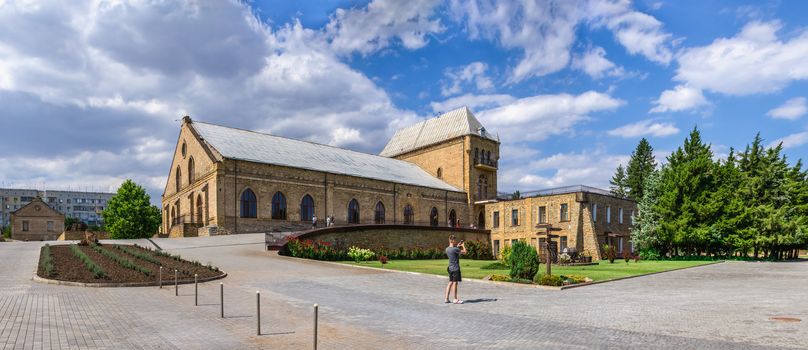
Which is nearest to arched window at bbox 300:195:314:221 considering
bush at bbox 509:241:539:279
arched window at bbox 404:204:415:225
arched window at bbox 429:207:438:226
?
arched window at bbox 404:204:415:225

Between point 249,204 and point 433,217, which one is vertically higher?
point 249,204

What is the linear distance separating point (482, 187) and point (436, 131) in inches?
385

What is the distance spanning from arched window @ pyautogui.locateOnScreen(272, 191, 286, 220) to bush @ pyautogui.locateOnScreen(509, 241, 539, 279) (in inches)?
1097

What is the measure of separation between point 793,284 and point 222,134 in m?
41.5

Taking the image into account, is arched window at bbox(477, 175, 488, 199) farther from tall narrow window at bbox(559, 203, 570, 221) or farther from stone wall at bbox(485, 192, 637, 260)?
tall narrow window at bbox(559, 203, 570, 221)

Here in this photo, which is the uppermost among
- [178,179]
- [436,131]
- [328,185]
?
[436,131]

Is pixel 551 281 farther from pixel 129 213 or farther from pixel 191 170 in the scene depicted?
pixel 129 213

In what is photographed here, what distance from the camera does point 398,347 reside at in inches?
347

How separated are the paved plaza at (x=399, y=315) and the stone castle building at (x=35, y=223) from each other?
75.0m

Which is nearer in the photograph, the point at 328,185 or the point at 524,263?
the point at 524,263

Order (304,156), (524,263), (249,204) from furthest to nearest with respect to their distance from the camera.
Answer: (304,156) < (249,204) < (524,263)

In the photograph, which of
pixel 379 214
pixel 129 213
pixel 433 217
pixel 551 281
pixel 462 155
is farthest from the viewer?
pixel 462 155

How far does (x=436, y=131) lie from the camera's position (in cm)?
6656

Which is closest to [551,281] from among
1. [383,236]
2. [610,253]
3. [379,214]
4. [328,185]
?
[610,253]
